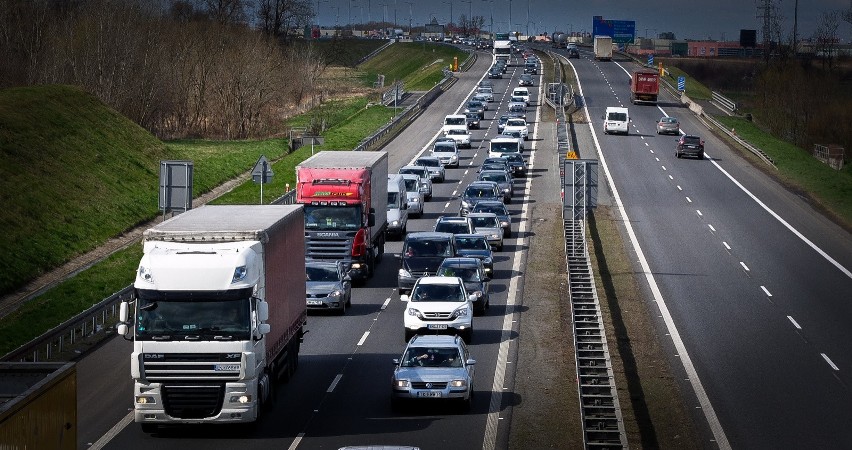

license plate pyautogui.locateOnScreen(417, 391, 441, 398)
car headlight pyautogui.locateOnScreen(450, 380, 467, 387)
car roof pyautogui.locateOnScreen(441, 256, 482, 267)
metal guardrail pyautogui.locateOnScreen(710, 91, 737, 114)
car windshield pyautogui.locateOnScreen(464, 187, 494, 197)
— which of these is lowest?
license plate pyautogui.locateOnScreen(417, 391, 441, 398)

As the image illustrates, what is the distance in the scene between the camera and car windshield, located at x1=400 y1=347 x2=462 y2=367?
85.6 feet

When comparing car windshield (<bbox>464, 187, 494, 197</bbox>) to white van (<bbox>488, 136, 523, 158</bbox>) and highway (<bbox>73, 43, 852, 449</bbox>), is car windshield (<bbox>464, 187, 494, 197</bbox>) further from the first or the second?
white van (<bbox>488, 136, 523, 158</bbox>)

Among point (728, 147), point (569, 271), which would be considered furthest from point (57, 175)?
point (728, 147)

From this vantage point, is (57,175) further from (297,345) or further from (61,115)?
(297,345)

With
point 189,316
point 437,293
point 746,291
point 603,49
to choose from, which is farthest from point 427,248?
point 603,49

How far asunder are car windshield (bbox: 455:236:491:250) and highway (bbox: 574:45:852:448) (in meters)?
5.39

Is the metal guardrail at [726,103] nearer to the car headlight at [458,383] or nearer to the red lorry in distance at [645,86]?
the red lorry in distance at [645,86]

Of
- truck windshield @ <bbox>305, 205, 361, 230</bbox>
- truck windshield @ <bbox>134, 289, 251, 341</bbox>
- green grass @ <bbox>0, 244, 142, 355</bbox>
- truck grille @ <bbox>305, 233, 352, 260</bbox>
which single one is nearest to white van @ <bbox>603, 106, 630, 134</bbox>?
green grass @ <bbox>0, 244, 142, 355</bbox>

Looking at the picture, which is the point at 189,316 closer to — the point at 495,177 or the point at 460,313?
the point at 460,313

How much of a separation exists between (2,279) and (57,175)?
16.1 m

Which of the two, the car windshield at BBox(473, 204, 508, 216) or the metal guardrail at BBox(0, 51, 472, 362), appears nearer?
the metal guardrail at BBox(0, 51, 472, 362)

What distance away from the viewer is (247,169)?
75688mm

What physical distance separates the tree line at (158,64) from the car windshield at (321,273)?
49.4 m

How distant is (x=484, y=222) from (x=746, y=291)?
37.8 feet
